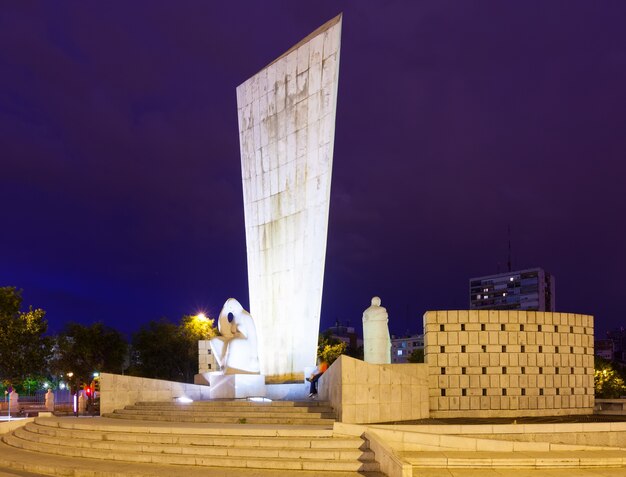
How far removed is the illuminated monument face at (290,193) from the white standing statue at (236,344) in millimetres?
1524

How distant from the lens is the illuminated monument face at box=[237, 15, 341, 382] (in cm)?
1767

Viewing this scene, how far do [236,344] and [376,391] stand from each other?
5934mm

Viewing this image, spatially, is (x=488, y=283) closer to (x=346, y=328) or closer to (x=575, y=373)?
(x=346, y=328)

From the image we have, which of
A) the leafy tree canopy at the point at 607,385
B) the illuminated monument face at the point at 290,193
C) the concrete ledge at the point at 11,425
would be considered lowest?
the leafy tree canopy at the point at 607,385

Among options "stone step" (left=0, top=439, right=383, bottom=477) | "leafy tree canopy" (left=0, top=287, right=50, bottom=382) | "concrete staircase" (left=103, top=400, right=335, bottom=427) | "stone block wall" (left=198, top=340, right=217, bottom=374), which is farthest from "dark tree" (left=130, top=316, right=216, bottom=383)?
"stone step" (left=0, top=439, right=383, bottom=477)

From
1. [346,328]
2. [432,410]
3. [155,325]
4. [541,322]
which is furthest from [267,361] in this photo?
[346,328]

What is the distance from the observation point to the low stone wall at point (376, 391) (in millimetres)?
11641

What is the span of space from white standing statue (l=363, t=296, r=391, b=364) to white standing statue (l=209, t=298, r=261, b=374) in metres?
2.98

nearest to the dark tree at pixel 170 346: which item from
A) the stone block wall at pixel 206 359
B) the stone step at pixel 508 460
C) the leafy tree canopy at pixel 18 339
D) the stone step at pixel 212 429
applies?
the leafy tree canopy at pixel 18 339

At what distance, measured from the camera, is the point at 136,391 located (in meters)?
16.4

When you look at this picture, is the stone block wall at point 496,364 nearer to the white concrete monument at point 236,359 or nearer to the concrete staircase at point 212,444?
the concrete staircase at point 212,444

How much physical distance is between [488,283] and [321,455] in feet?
345

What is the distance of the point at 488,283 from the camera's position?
110625mm

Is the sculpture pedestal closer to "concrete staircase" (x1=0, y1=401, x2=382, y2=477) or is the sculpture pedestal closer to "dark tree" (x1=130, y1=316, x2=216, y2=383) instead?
"concrete staircase" (x1=0, y1=401, x2=382, y2=477)
